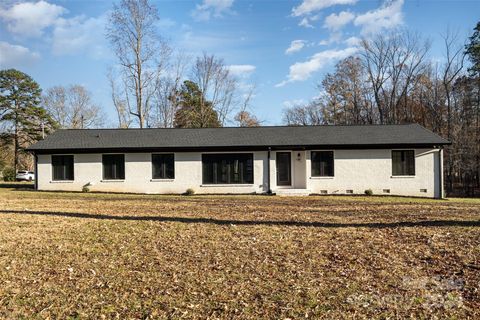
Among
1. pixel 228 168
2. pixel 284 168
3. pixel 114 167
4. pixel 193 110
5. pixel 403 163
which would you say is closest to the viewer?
pixel 403 163

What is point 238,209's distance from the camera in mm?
13281

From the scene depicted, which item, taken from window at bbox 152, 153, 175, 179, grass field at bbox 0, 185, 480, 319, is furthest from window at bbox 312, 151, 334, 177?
grass field at bbox 0, 185, 480, 319

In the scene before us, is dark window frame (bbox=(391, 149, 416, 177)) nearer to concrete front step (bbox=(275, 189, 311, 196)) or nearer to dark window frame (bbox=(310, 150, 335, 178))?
dark window frame (bbox=(310, 150, 335, 178))

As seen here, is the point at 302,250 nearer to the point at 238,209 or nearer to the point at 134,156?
the point at 238,209

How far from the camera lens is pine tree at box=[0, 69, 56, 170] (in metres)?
42.7

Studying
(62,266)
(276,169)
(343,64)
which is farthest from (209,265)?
(343,64)

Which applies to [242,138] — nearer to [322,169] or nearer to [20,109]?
[322,169]

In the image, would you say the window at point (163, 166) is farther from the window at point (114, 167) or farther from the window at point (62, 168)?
the window at point (62, 168)

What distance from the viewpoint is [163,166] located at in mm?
22031

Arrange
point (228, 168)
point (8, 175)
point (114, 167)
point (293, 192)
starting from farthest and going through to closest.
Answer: point (8, 175), point (114, 167), point (228, 168), point (293, 192)

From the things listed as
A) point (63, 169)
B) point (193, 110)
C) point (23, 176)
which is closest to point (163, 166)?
point (63, 169)

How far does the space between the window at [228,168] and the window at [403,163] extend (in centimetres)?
775

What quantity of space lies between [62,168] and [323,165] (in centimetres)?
1465

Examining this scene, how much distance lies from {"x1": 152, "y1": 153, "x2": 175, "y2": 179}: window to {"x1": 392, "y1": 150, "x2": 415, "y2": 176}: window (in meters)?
12.1
